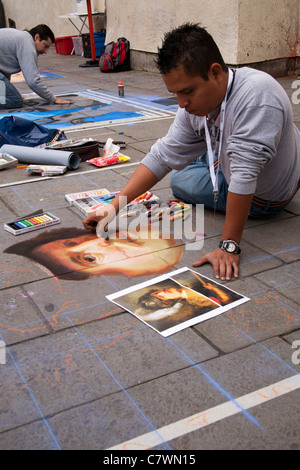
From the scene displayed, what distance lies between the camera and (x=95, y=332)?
211cm

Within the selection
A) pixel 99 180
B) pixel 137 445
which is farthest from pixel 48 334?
pixel 99 180

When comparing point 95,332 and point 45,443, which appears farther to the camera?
point 95,332

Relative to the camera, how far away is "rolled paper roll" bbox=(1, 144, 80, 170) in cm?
Result: 420

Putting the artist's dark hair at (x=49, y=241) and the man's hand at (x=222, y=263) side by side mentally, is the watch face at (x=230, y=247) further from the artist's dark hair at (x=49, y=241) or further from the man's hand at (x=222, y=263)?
the artist's dark hair at (x=49, y=241)

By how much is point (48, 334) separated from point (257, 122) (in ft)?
4.60

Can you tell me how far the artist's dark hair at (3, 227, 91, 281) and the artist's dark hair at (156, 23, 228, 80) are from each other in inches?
43.7

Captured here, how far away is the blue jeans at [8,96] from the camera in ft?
21.7

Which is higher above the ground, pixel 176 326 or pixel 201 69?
pixel 201 69

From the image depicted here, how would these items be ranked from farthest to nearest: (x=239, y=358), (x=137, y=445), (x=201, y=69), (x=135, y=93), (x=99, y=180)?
(x=135, y=93) → (x=99, y=180) → (x=201, y=69) → (x=239, y=358) → (x=137, y=445)

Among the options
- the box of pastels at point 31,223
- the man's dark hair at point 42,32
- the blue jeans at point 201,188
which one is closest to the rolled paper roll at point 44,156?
the box of pastels at point 31,223

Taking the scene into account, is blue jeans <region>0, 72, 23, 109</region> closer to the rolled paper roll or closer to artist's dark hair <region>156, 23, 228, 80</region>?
the rolled paper roll

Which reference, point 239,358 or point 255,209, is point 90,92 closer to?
point 255,209

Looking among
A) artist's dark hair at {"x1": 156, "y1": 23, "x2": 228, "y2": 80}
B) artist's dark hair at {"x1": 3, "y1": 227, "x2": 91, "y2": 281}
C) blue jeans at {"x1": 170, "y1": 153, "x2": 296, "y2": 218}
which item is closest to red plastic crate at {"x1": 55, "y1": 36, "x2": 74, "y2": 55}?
blue jeans at {"x1": 170, "y1": 153, "x2": 296, "y2": 218}

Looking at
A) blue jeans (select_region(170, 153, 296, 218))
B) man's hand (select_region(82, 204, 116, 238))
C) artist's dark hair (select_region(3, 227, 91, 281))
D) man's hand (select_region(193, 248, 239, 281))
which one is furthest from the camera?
blue jeans (select_region(170, 153, 296, 218))
